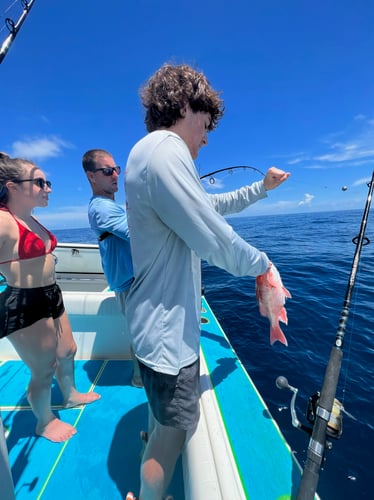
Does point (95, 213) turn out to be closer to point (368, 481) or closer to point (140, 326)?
point (140, 326)

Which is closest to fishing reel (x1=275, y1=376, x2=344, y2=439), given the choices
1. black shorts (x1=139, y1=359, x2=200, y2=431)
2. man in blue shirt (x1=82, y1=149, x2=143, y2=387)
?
black shorts (x1=139, y1=359, x2=200, y2=431)

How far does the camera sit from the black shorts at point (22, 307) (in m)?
1.70

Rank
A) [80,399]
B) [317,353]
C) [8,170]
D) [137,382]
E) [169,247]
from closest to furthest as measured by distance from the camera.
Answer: [169,247]
[8,170]
[80,399]
[137,382]
[317,353]

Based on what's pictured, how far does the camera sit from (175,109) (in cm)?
112

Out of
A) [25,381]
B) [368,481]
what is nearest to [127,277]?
[25,381]

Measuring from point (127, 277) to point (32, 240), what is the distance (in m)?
0.78

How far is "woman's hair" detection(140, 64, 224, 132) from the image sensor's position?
3.66 ft

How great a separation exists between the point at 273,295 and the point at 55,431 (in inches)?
87.0

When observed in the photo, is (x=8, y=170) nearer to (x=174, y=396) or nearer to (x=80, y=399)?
(x=174, y=396)

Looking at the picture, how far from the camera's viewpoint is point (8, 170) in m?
1.74

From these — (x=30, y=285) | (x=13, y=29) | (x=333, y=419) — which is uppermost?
(x=13, y=29)

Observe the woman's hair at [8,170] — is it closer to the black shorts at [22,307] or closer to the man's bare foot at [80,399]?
the black shorts at [22,307]

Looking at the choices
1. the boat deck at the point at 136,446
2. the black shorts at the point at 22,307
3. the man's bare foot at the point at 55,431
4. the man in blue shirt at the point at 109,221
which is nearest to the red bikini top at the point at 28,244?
the black shorts at the point at 22,307

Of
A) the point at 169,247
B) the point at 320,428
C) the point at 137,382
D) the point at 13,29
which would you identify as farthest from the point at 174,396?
the point at 13,29
